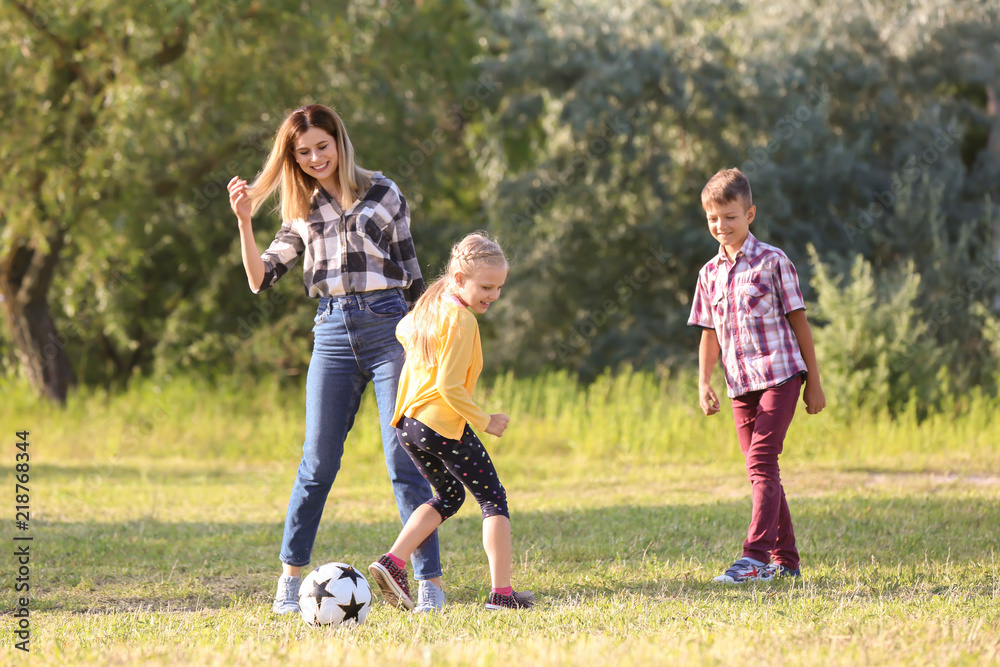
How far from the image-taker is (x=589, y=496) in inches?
332

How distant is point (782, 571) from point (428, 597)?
5.90 ft

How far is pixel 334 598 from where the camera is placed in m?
4.17

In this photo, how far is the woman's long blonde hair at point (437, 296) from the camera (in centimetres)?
423

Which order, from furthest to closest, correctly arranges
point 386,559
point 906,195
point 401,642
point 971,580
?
1. point 906,195
2. point 971,580
3. point 386,559
4. point 401,642

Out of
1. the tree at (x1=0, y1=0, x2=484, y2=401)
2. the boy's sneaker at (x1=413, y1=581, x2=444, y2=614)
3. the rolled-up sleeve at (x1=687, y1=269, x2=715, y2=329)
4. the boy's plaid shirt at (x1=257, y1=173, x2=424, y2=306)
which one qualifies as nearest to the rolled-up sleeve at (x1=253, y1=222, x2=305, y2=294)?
the boy's plaid shirt at (x1=257, y1=173, x2=424, y2=306)

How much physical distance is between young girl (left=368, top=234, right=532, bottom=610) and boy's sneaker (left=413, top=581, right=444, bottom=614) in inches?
3.1

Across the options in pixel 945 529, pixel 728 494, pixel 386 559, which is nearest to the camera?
pixel 386 559

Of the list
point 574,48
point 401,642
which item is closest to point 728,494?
point 401,642

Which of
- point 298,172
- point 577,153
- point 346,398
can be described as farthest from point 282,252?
point 577,153

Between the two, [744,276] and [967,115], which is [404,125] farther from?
[744,276]

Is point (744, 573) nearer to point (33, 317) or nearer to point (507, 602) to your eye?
point (507, 602)

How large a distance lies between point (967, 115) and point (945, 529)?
36.9 ft

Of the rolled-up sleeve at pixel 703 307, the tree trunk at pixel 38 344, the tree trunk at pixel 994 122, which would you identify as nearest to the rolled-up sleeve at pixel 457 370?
the rolled-up sleeve at pixel 703 307

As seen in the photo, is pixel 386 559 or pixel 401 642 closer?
pixel 401 642
